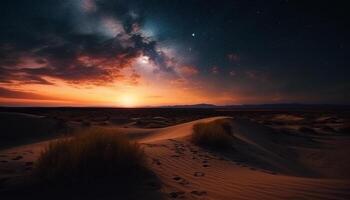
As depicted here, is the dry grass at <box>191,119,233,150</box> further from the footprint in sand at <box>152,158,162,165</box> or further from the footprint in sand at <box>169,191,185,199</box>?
the footprint in sand at <box>169,191,185,199</box>

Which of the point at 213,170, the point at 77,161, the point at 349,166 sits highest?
the point at 77,161

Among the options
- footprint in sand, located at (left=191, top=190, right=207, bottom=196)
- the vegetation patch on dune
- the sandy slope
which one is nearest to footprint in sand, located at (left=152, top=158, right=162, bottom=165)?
the sandy slope

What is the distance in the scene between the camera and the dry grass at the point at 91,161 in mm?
4980

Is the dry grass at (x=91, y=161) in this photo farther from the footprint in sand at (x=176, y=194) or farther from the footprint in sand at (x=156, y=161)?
the footprint in sand at (x=156, y=161)

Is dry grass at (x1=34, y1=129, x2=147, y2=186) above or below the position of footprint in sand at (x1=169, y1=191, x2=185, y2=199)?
above

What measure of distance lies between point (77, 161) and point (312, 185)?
15.7ft

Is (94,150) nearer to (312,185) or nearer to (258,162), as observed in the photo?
(312,185)

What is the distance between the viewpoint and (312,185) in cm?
539

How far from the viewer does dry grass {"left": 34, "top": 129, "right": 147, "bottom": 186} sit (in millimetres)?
4980

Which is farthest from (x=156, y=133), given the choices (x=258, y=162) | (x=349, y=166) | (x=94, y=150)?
(x=94, y=150)

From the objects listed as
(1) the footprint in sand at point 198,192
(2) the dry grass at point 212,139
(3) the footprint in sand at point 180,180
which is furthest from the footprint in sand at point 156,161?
(2) the dry grass at point 212,139

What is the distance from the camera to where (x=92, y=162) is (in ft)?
17.7

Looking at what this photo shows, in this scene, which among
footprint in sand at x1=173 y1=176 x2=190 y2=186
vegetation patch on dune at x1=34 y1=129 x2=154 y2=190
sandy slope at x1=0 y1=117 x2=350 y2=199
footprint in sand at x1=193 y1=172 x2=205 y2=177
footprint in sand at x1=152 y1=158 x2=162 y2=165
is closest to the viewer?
sandy slope at x1=0 y1=117 x2=350 y2=199

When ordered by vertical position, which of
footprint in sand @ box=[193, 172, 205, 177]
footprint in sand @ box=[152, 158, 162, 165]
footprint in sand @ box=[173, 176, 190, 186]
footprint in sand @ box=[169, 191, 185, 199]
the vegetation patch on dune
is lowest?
footprint in sand @ box=[193, 172, 205, 177]
